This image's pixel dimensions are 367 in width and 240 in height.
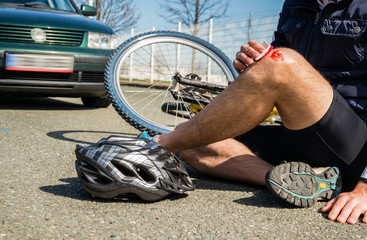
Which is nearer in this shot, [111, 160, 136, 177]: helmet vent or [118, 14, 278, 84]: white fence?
[111, 160, 136, 177]: helmet vent

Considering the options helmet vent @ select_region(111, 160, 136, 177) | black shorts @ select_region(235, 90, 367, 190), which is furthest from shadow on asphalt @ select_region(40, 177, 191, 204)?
black shorts @ select_region(235, 90, 367, 190)

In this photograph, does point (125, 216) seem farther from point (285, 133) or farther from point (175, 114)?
point (175, 114)

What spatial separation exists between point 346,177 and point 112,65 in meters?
1.99

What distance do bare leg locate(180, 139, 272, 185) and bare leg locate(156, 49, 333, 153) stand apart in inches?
11.4

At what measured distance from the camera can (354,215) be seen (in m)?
1.67

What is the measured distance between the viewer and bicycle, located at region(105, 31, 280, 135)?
3.15 meters

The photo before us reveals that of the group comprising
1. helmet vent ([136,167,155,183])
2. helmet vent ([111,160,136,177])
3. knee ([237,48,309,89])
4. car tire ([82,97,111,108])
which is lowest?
car tire ([82,97,111,108])

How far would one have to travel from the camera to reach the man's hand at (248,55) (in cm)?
185

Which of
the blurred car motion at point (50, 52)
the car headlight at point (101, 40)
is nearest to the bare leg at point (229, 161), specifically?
the blurred car motion at point (50, 52)

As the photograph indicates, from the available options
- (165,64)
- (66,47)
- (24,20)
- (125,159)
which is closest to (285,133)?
(125,159)

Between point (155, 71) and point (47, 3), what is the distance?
79.7 inches

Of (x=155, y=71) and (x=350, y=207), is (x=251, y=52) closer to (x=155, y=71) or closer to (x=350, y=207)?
(x=350, y=207)

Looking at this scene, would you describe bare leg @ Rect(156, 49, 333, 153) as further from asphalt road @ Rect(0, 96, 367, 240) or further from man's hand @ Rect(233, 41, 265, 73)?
asphalt road @ Rect(0, 96, 367, 240)

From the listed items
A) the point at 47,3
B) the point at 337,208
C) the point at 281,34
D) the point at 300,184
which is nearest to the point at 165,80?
the point at 281,34
